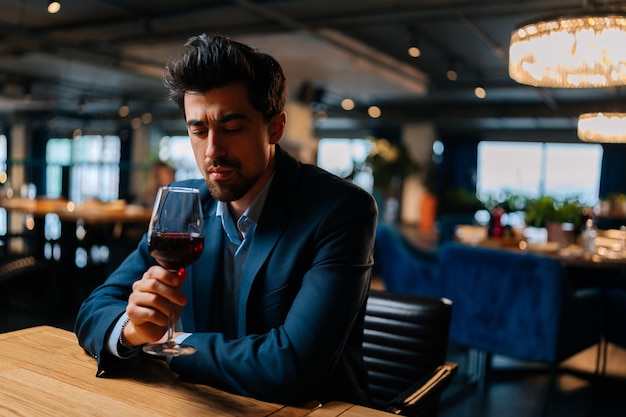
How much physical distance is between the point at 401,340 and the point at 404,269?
9.40ft

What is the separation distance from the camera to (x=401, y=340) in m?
1.79

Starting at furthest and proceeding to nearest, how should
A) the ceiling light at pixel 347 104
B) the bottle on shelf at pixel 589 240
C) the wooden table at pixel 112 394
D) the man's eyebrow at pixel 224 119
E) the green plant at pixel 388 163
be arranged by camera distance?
the green plant at pixel 388 163 → the ceiling light at pixel 347 104 → the bottle on shelf at pixel 589 240 → the man's eyebrow at pixel 224 119 → the wooden table at pixel 112 394

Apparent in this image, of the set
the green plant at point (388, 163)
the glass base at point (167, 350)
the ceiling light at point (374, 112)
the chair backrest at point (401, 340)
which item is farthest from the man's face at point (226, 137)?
the ceiling light at point (374, 112)

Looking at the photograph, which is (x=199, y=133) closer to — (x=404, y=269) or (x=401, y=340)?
(x=401, y=340)

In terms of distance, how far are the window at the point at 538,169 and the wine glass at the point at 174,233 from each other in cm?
1660

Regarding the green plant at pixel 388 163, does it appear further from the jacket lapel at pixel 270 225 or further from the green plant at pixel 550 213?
the jacket lapel at pixel 270 225

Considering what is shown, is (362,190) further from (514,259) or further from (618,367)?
(618,367)

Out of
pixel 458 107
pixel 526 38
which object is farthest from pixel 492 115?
pixel 526 38

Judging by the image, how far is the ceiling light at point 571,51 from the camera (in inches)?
130

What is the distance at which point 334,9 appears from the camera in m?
7.21

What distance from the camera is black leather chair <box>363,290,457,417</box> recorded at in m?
1.74

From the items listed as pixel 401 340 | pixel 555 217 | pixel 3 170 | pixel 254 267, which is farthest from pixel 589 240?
pixel 3 170

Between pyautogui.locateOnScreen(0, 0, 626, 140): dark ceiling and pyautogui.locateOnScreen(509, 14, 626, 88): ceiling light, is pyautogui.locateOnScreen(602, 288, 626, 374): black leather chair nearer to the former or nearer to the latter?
pyautogui.locateOnScreen(509, 14, 626, 88): ceiling light

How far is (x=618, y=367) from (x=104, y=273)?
553cm
